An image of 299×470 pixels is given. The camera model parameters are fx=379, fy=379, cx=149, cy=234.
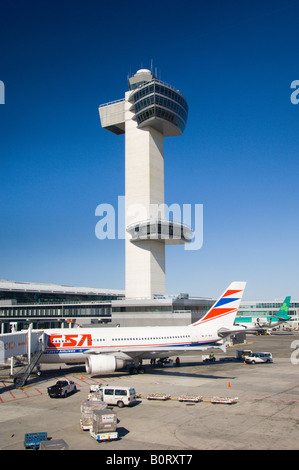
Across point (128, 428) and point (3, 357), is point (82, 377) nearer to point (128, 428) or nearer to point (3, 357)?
point (3, 357)

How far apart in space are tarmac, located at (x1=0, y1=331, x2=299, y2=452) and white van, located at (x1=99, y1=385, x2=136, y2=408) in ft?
2.30

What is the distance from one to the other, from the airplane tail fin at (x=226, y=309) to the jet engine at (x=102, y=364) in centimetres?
1481

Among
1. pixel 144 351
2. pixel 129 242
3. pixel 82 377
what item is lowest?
pixel 82 377

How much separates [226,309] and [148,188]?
47.6 m

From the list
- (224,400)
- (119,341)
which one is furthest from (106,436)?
(119,341)

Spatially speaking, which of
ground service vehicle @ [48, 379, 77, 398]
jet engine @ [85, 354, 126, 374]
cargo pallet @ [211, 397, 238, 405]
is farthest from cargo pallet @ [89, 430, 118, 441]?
jet engine @ [85, 354, 126, 374]

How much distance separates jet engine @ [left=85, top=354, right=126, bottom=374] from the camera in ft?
136

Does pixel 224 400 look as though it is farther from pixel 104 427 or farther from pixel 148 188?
pixel 148 188

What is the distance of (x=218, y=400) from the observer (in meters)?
30.9

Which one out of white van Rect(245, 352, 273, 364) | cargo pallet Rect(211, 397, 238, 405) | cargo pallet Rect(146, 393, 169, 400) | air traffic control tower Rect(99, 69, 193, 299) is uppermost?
air traffic control tower Rect(99, 69, 193, 299)

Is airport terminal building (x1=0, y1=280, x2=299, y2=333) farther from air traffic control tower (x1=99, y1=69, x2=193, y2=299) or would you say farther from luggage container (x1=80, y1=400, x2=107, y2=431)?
luggage container (x1=80, y1=400, x2=107, y2=431)

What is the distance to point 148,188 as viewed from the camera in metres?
93.9

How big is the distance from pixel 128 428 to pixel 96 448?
4048 mm
